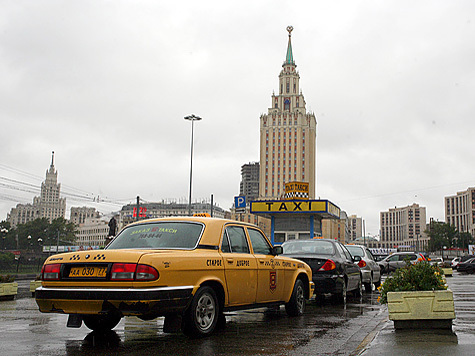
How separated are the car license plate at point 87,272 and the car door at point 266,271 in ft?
8.83

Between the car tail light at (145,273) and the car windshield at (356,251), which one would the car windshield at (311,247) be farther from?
the car tail light at (145,273)

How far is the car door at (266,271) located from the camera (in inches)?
319

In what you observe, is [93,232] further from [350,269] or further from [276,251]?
[276,251]

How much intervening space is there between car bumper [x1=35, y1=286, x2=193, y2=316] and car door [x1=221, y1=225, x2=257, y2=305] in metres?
0.97

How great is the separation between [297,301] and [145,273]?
4.13m

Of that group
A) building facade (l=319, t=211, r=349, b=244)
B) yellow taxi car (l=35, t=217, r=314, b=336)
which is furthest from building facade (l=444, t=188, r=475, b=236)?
yellow taxi car (l=35, t=217, r=314, b=336)

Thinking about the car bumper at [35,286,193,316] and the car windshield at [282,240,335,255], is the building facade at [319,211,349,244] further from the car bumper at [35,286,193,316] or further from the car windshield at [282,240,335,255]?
the car bumper at [35,286,193,316]

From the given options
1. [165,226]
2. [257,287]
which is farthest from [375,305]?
[165,226]

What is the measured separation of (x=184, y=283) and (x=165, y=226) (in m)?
1.26

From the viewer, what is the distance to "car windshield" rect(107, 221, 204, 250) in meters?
7.09

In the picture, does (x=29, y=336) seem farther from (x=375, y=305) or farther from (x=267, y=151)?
(x=267, y=151)

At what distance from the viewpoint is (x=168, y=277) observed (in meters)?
6.20

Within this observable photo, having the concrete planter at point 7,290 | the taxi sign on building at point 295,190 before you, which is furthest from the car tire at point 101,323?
the taxi sign on building at point 295,190

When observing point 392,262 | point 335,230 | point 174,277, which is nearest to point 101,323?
point 174,277
